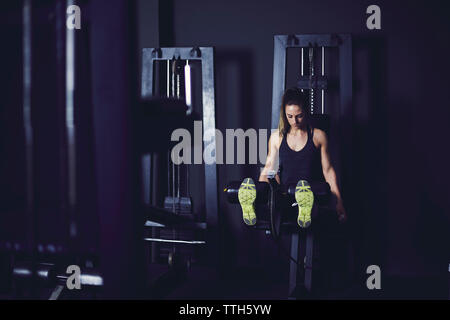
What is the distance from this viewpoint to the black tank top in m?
2.76

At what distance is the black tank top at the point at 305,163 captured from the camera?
2760 mm

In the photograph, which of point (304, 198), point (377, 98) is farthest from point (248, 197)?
point (377, 98)

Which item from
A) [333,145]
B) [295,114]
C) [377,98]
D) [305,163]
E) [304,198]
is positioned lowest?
[304,198]

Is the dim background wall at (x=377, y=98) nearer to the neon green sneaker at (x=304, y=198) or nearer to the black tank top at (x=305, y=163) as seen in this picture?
the black tank top at (x=305, y=163)

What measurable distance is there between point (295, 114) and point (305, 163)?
31 cm

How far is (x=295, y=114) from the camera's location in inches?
104

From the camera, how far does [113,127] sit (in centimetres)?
101

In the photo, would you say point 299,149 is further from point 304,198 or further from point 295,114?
point 304,198

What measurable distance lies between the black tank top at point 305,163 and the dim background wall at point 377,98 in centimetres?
32

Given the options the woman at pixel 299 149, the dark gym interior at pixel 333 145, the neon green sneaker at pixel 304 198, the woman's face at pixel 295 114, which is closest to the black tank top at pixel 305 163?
the woman at pixel 299 149

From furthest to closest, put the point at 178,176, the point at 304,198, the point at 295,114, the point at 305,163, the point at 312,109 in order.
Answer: the point at 178,176 → the point at 312,109 → the point at 305,163 → the point at 295,114 → the point at 304,198

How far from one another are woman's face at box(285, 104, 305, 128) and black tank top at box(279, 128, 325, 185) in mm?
117
